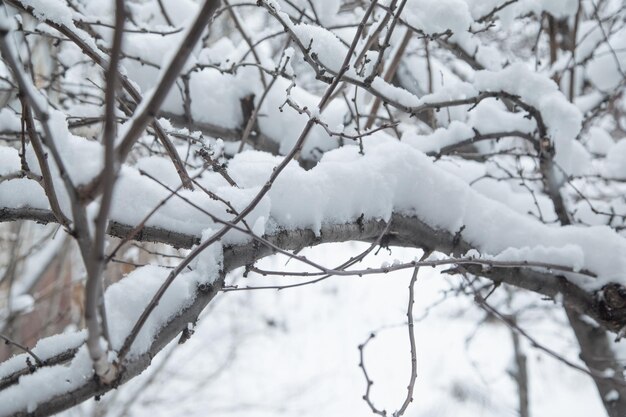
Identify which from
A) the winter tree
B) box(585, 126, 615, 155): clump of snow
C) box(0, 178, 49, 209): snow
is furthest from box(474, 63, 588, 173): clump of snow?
box(0, 178, 49, 209): snow

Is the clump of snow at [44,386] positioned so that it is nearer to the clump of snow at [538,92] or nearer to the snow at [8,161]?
the snow at [8,161]

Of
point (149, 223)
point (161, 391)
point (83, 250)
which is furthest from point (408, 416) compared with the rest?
point (83, 250)

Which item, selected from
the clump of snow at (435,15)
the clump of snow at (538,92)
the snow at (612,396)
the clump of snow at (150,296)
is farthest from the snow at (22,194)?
the snow at (612,396)

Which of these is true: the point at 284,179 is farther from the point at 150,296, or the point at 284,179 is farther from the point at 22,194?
the point at 22,194

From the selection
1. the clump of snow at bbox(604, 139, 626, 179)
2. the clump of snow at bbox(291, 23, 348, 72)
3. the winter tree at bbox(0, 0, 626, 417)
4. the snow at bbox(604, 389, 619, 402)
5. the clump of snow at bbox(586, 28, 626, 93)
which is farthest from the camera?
the clump of snow at bbox(586, 28, 626, 93)

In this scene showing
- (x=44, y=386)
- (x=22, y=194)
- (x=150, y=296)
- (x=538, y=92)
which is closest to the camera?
(x=44, y=386)

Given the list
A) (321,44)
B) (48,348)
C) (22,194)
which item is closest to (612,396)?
(321,44)

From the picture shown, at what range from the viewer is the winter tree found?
2.46 feet

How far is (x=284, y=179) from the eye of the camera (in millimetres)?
1179

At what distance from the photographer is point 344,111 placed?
2232 millimetres

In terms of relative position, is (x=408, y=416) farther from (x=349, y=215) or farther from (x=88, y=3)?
(x=88, y=3)

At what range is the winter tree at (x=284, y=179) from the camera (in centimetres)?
75

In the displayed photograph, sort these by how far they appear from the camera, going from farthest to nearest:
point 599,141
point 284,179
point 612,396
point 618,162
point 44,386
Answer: point 599,141 → point 618,162 → point 612,396 → point 284,179 → point 44,386

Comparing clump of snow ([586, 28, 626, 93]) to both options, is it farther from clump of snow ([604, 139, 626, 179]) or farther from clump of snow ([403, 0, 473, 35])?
clump of snow ([403, 0, 473, 35])
